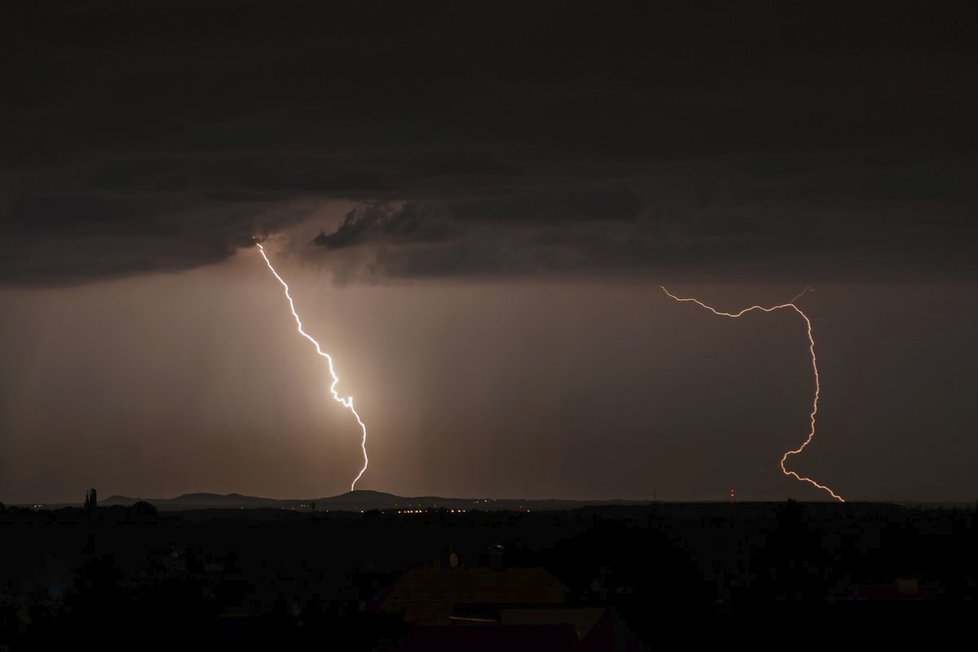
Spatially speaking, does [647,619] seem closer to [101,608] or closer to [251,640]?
[251,640]

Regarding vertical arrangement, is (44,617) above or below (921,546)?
below

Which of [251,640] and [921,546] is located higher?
[921,546]

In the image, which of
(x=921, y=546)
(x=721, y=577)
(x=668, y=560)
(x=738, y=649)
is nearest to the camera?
(x=738, y=649)

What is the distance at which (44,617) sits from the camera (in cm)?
7475

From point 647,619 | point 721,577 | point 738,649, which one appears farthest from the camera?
point 721,577

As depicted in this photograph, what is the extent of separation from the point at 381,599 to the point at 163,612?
25.6 metres

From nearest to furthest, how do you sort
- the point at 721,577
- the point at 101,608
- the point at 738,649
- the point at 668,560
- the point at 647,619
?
the point at 738,649
the point at 101,608
the point at 647,619
the point at 668,560
the point at 721,577

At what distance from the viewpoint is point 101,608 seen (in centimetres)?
6850

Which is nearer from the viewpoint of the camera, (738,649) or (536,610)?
(738,649)

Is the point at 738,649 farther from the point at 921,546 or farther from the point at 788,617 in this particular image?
the point at 921,546

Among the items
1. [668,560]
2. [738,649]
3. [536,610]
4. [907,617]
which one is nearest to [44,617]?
[536,610]

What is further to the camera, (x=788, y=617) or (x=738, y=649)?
(x=788, y=617)

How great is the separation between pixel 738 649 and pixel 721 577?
351 ft

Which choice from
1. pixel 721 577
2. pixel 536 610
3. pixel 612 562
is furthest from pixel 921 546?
pixel 536 610
